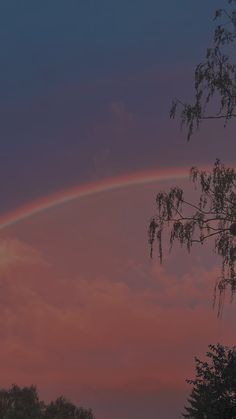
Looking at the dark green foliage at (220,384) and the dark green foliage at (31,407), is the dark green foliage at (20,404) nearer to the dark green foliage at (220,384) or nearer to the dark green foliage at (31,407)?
the dark green foliage at (31,407)

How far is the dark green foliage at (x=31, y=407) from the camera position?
3647 inches

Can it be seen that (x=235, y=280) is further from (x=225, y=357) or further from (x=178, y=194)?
(x=225, y=357)

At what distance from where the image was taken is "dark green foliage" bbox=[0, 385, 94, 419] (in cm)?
9262

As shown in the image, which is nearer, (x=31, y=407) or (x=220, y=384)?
(x=220, y=384)

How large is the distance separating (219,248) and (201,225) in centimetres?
114

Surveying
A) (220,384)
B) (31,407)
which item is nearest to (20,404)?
(31,407)

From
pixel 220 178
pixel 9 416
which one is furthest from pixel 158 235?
pixel 9 416

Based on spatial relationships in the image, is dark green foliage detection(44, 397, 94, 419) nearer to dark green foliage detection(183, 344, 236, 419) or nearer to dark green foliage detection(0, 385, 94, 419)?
dark green foliage detection(0, 385, 94, 419)

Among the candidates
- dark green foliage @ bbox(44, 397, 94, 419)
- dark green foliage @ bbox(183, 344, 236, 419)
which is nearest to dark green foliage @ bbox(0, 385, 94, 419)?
dark green foliage @ bbox(44, 397, 94, 419)

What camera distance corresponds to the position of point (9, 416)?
9162 centimetres

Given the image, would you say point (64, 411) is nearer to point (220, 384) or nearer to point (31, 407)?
point (31, 407)

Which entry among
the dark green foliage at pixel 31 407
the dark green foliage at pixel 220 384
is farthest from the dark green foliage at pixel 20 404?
the dark green foliage at pixel 220 384

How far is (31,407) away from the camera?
93.1 meters

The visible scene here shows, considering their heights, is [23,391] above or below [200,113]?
above
